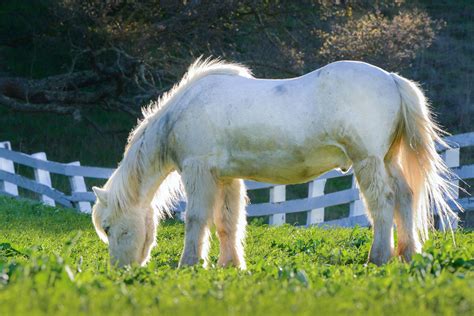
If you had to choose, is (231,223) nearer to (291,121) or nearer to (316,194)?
(291,121)

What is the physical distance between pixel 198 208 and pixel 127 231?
724mm

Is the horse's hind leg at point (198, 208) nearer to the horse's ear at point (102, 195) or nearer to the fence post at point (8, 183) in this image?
the horse's ear at point (102, 195)

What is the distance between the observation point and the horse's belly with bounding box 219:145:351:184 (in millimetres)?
8148

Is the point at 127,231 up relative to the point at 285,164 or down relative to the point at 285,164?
down

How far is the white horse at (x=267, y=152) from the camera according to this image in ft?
26.0

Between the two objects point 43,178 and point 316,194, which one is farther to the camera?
point 43,178

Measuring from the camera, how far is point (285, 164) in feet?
27.2

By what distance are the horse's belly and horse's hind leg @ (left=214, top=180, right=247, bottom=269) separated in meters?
0.31

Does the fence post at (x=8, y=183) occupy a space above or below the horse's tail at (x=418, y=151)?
below

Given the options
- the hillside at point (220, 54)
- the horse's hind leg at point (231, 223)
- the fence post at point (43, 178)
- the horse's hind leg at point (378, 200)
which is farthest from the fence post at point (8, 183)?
the horse's hind leg at point (378, 200)

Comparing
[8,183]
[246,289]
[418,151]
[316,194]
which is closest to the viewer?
[246,289]

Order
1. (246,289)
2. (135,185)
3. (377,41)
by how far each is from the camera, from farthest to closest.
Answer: (377,41)
(135,185)
(246,289)

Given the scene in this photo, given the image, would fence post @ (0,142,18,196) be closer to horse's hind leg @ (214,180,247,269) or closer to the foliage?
the foliage

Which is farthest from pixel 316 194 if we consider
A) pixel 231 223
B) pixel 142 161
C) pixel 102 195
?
pixel 102 195
